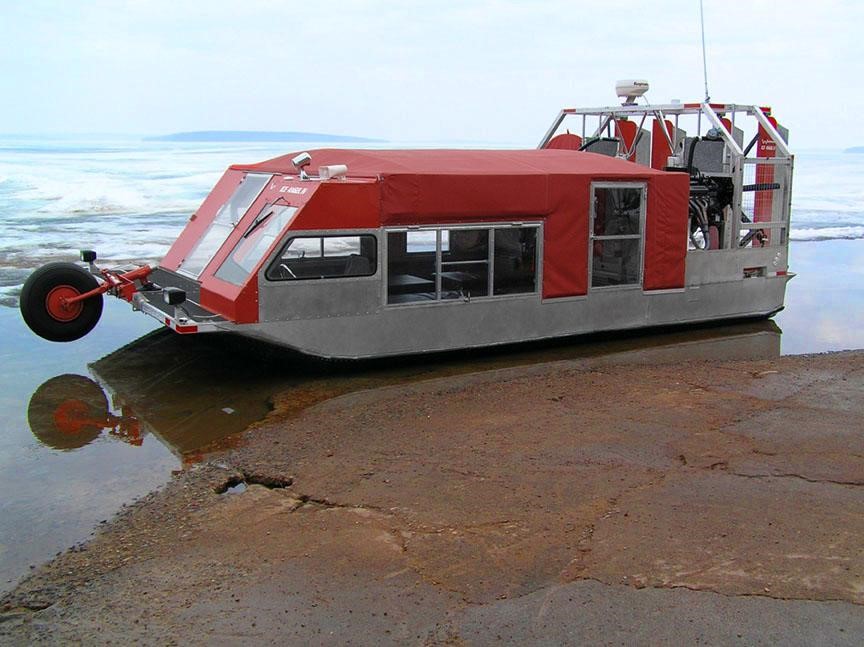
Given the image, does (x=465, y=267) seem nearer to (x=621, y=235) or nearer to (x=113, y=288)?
(x=621, y=235)

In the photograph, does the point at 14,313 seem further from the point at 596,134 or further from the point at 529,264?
the point at 596,134

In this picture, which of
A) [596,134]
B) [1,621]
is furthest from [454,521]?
[596,134]

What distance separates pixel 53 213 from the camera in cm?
2258

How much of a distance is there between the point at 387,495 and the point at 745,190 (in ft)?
24.1

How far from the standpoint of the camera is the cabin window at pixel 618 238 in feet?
32.3

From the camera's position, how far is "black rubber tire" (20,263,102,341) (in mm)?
8508

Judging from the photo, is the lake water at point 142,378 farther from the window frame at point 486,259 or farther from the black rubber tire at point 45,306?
the window frame at point 486,259

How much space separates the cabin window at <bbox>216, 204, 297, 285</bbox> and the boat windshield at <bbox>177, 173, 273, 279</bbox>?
476 millimetres

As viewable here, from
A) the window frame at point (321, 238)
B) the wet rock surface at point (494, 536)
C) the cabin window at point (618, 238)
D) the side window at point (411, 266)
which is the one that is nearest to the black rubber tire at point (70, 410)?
the wet rock surface at point (494, 536)

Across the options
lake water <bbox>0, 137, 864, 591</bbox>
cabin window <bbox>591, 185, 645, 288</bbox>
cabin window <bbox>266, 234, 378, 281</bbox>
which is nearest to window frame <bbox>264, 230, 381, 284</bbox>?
cabin window <bbox>266, 234, 378, 281</bbox>

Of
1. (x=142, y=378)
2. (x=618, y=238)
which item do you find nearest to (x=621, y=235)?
(x=618, y=238)

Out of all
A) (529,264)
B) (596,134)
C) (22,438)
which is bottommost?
(22,438)

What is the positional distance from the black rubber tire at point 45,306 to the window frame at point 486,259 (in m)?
2.69

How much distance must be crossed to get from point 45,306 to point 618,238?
224 inches
